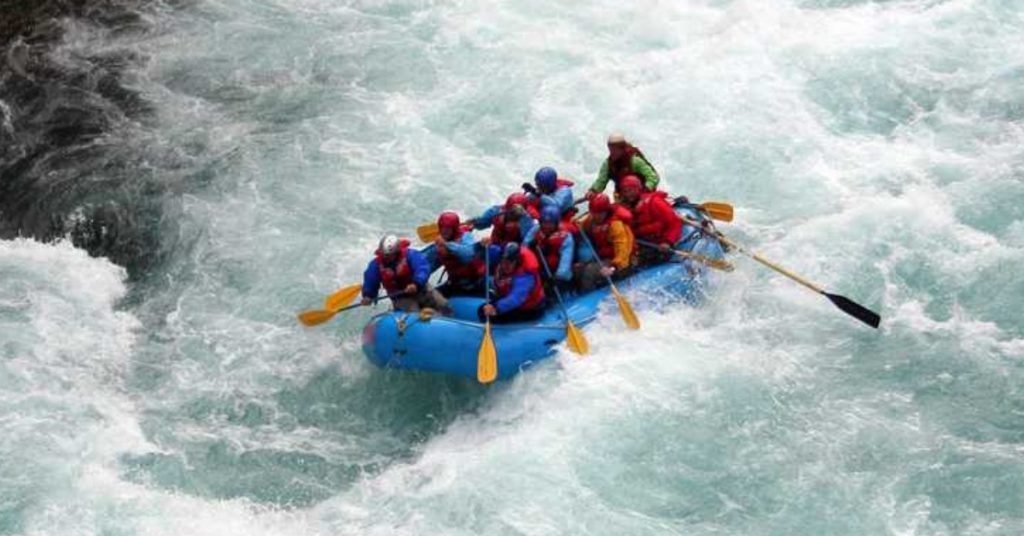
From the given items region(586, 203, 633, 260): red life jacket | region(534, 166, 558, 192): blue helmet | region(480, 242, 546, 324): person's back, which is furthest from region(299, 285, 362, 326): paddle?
region(586, 203, 633, 260): red life jacket

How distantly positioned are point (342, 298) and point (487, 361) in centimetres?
186

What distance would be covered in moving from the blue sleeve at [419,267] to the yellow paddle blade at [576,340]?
1.33 m

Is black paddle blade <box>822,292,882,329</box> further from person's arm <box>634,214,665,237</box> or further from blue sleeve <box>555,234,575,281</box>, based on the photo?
blue sleeve <box>555,234,575,281</box>

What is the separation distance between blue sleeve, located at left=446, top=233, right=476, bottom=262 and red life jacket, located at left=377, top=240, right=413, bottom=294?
15.3 inches

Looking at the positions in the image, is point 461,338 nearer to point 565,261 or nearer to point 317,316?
point 565,261

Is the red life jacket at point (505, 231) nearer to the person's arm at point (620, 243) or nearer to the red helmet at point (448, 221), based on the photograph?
the red helmet at point (448, 221)

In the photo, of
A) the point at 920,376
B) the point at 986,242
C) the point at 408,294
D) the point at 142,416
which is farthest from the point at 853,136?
the point at 142,416

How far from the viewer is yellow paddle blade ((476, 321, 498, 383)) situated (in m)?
9.88

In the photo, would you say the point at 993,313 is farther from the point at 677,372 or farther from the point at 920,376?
the point at 677,372

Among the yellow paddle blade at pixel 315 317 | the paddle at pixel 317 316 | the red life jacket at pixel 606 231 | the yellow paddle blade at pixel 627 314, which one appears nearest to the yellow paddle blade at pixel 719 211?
the red life jacket at pixel 606 231

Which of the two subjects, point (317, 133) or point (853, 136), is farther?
point (317, 133)

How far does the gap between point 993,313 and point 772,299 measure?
197 centimetres

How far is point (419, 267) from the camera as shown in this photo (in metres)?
10.7

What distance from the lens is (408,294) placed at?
10.6m
